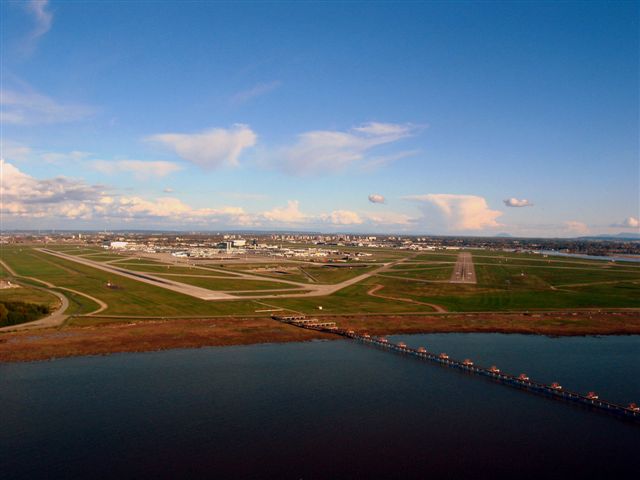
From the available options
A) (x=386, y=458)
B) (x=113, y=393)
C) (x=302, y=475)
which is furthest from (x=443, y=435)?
(x=113, y=393)

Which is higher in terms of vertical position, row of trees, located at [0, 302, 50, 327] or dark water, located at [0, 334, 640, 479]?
row of trees, located at [0, 302, 50, 327]

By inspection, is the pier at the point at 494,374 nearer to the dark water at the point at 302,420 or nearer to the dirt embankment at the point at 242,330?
the dark water at the point at 302,420

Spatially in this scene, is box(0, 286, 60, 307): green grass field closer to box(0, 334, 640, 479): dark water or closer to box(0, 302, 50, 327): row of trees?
box(0, 302, 50, 327): row of trees

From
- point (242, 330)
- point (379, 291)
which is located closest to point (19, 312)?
point (242, 330)

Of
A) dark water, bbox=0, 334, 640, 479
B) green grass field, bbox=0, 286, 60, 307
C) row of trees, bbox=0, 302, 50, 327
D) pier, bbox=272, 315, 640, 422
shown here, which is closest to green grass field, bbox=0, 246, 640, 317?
green grass field, bbox=0, 286, 60, 307

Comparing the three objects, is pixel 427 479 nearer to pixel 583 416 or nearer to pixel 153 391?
pixel 583 416
